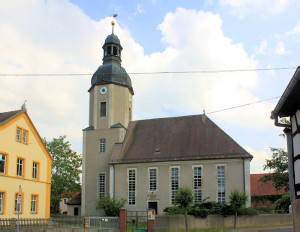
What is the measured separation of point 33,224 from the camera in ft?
75.4

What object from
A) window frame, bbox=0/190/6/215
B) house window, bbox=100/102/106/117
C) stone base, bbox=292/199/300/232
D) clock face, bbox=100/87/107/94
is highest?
clock face, bbox=100/87/107/94

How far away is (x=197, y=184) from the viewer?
→ 3572 cm

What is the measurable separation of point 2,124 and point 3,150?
1969mm

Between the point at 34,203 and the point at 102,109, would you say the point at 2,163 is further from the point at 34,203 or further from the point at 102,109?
the point at 102,109

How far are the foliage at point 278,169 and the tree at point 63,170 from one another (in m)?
25.3

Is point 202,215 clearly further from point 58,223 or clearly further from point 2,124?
point 2,124

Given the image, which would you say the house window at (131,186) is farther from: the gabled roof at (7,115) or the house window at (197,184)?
the gabled roof at (7,115)

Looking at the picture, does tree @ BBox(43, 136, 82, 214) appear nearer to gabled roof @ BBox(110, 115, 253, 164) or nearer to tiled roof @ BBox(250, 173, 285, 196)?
gabled roof @ BBox(110, 115, 253, 164)

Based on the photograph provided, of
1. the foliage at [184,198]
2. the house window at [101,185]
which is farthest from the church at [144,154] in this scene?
the foliage at [184,198]

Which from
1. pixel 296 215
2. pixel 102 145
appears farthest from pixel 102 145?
pixel 296 215

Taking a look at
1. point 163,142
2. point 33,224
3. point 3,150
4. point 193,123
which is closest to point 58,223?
point 33,224

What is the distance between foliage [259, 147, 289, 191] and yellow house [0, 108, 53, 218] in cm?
2689

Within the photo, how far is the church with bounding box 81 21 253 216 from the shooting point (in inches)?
1387

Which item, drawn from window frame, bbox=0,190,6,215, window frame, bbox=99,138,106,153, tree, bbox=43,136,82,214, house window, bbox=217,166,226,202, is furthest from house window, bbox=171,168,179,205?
tree, bbox=43,136,82,214
